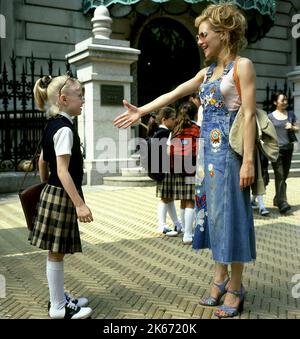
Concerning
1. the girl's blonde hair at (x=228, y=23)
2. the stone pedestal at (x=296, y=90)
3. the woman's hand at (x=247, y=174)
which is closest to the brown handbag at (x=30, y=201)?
the woman's hand at (x=247, y=174)

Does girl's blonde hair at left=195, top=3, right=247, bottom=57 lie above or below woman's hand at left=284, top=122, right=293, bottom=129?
above

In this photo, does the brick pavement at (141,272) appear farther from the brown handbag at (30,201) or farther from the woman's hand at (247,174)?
the woman's hand at (247,174)

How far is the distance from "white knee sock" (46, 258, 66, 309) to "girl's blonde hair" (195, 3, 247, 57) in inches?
79.3

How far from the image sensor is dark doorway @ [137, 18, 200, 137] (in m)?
17.8

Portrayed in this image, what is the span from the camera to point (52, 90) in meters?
3.43

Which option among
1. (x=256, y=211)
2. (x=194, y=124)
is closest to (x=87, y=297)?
(x=194, y=124)

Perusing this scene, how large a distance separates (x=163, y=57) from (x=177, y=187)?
12.9m

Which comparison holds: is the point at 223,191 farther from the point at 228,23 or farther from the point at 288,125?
the point at 288,125

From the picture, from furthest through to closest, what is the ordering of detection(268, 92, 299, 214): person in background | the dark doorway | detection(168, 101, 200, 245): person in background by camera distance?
the dark doorway
detection(268, 92, 299, 214): person in background
detection(168, 101, 200, 245): person in background

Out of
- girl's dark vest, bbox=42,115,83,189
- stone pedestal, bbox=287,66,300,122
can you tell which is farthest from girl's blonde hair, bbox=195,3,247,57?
stone pedestal, bbox=287,66,300,122

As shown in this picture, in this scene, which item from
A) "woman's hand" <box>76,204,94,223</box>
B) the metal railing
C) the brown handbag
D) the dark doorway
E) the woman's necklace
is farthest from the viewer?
the dark doorway

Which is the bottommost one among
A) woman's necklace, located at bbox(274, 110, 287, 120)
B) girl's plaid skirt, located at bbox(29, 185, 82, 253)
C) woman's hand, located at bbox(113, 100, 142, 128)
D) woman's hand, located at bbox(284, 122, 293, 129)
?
girl's plaid skirt, located at bbox(29, 185, 82, 253)

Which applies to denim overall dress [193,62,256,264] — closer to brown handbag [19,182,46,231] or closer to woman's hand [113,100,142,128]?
woman's hand [113,100,142,128]
